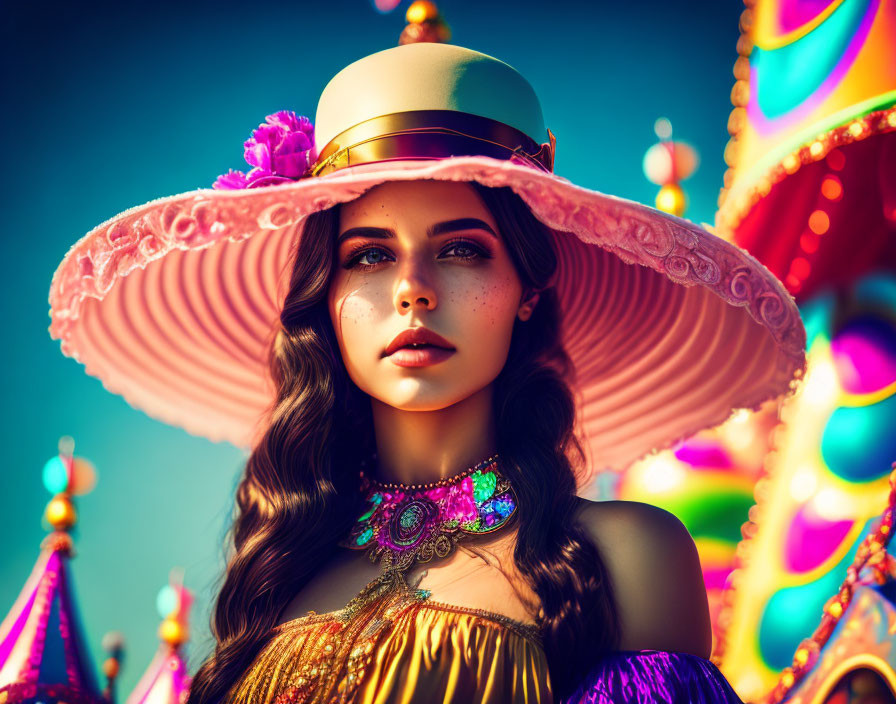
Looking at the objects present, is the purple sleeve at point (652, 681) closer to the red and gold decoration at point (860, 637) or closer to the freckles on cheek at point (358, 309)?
the red and gold decoration at point (860, 637)

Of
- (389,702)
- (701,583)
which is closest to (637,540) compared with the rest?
(701,583)

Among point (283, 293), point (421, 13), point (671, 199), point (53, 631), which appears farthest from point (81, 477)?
point (671, 199)

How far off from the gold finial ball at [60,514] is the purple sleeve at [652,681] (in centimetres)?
161

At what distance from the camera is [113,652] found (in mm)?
2785

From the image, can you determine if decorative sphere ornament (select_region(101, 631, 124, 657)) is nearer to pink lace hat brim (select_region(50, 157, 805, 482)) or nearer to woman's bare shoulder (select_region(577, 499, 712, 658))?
pink lace hat brim (select_region(50, 157, 805, 482))

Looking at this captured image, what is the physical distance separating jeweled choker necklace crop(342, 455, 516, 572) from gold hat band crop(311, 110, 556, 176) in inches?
26.5

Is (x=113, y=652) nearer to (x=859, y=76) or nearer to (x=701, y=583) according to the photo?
(x=701, y=583)

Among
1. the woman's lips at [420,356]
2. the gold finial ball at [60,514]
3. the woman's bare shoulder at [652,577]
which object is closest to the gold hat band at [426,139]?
the woman's lips at [420,356]

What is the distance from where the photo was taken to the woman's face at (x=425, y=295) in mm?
1954

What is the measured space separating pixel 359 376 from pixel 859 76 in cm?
146

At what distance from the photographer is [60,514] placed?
2.63 metres

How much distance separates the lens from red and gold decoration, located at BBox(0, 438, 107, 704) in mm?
2410

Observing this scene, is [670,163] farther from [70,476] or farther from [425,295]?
[70,476]

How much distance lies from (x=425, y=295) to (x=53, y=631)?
1.45 metres
